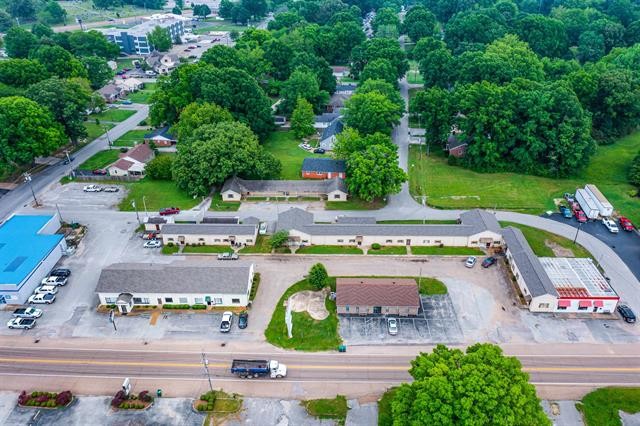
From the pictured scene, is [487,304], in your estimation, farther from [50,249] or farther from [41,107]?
[41,107]

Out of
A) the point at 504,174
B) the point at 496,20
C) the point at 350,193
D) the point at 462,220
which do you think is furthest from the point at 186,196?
the point at 496,20

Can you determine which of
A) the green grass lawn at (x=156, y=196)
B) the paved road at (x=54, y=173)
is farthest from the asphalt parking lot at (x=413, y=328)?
the paved road at (x=54, y=173)

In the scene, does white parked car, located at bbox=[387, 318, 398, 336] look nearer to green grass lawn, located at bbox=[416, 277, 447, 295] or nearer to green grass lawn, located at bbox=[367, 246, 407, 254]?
green grass lawn, located at bbox=[416, 277, 447, 295]

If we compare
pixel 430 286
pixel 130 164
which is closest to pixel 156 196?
pixel 130 164

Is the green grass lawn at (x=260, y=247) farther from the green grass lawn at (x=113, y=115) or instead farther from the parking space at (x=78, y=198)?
the green grass lawn at (x=113, y=115)

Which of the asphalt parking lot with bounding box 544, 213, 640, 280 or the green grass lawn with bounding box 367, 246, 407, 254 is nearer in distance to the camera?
the asphalt parking lot with bounding box 544, 213, 640, 280

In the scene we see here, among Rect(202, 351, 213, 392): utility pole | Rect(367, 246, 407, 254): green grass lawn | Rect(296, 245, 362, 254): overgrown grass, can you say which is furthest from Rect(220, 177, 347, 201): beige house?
Rect(202, 351, 213, 392): utility pole
